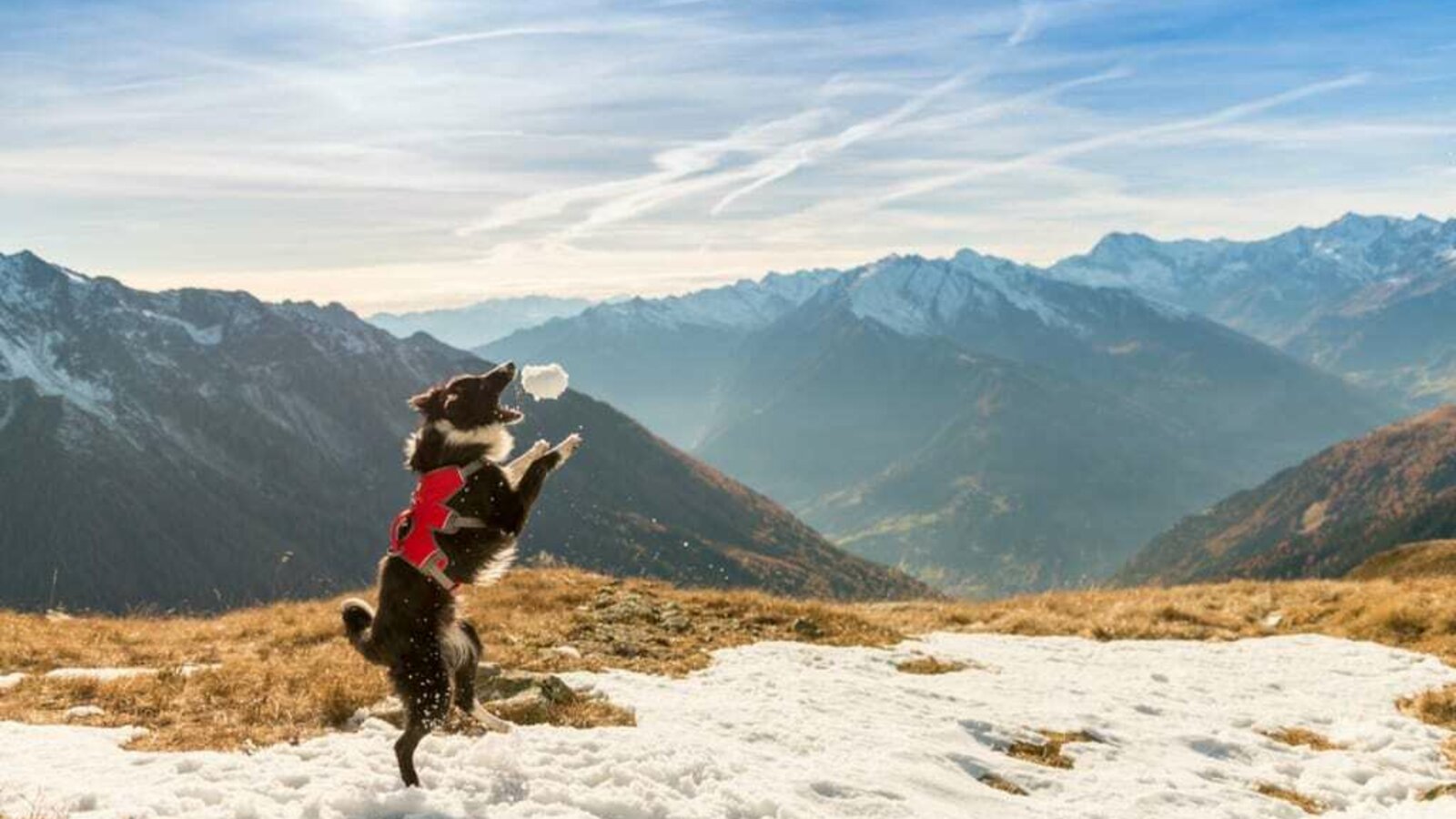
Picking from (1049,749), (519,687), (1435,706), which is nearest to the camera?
(519,687)

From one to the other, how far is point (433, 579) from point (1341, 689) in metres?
14.5

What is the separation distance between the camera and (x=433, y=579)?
26.9 ft

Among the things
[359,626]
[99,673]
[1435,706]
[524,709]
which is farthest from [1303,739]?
[99,673]

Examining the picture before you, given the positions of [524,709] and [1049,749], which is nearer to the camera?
[524,709]

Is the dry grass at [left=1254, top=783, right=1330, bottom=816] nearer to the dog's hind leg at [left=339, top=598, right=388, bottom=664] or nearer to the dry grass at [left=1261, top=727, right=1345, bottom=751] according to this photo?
the dry grass at [left=1261, top=727, right=1345, bottom=751]

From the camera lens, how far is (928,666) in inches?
607

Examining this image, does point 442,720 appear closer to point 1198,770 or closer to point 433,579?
point 433,579

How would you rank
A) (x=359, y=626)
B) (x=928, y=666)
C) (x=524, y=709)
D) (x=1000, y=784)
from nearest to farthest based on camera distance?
(x=359, y=626) < (x=1000, y=784) < (x=524, y=709) < (x=928, y=666)

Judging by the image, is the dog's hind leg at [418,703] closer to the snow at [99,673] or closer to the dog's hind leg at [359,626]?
the dog's hind leg at [359,626]

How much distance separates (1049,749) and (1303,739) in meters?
4.17

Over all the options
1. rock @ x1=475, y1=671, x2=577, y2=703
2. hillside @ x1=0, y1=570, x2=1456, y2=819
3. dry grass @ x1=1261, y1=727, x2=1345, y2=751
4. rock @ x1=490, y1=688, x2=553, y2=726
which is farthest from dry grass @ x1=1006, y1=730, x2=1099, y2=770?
rock @ x1=490, y1=688, x2=553, y2=726

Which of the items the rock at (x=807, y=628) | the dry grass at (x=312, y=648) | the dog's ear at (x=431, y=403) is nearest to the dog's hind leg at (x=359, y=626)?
the dry grass at (x=312, y=648)

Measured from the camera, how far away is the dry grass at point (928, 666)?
49.9 feet

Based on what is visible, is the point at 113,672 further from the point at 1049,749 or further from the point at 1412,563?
the point at 1412,563
